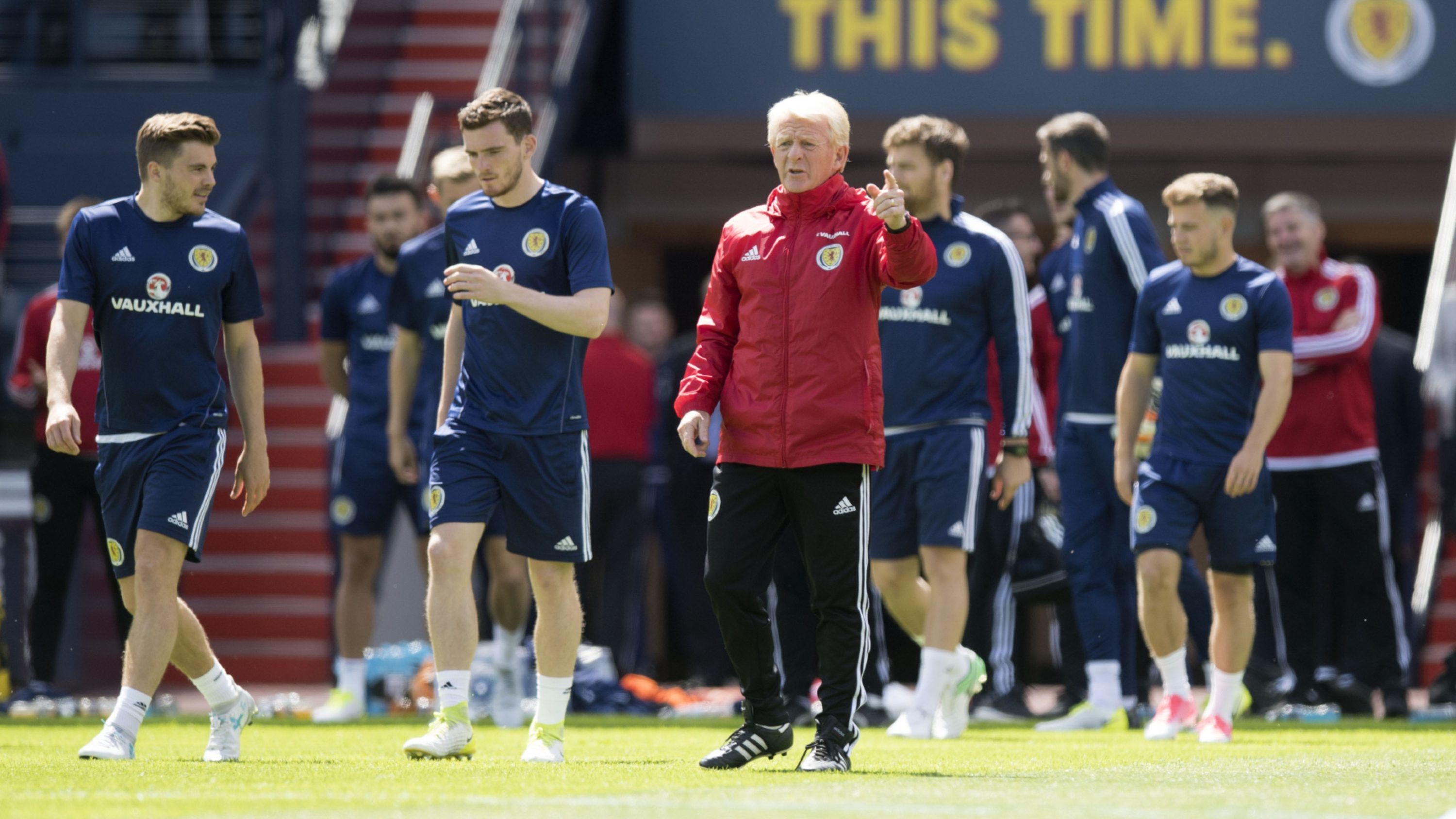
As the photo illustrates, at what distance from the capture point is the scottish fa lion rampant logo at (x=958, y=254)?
8531 mm

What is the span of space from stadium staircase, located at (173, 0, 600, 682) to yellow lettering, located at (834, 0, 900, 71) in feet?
6.27

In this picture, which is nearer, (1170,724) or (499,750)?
(499,750)

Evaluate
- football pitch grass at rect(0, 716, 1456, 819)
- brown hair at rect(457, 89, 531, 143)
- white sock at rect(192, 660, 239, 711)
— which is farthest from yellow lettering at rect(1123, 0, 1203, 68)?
white sock at rect(192, 660, 239, 711)

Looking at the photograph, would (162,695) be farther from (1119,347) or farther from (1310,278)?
(1310,278)

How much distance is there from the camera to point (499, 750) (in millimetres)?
7766

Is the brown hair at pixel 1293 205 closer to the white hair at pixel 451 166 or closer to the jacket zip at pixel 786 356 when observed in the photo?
the white hair at pixel 451 166

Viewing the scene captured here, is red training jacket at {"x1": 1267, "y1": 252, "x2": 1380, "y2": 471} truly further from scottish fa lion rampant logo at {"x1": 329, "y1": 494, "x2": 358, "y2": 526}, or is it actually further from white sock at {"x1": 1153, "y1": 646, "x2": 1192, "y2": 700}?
scottish fa lion rampant logo at {"x1": 329, "y1": 494, "x2": 358, "y2": 526}

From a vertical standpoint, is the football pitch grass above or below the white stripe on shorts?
below

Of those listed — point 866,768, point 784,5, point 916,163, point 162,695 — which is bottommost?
point 162,695

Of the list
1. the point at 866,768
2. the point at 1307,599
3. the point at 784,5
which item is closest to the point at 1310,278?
the point at 1307,599

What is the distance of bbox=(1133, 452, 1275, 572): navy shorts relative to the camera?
811 cm

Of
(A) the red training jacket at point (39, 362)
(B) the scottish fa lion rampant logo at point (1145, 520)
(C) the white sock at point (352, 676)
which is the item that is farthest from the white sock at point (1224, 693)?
(A) the red training jacket at point (39, 362)

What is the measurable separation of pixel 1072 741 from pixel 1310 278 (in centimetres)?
314

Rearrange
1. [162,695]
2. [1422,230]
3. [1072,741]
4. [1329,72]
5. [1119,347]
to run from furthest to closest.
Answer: [1422,230] → [1329,72] → [162,695] → [1119,347] → [1072,741]
